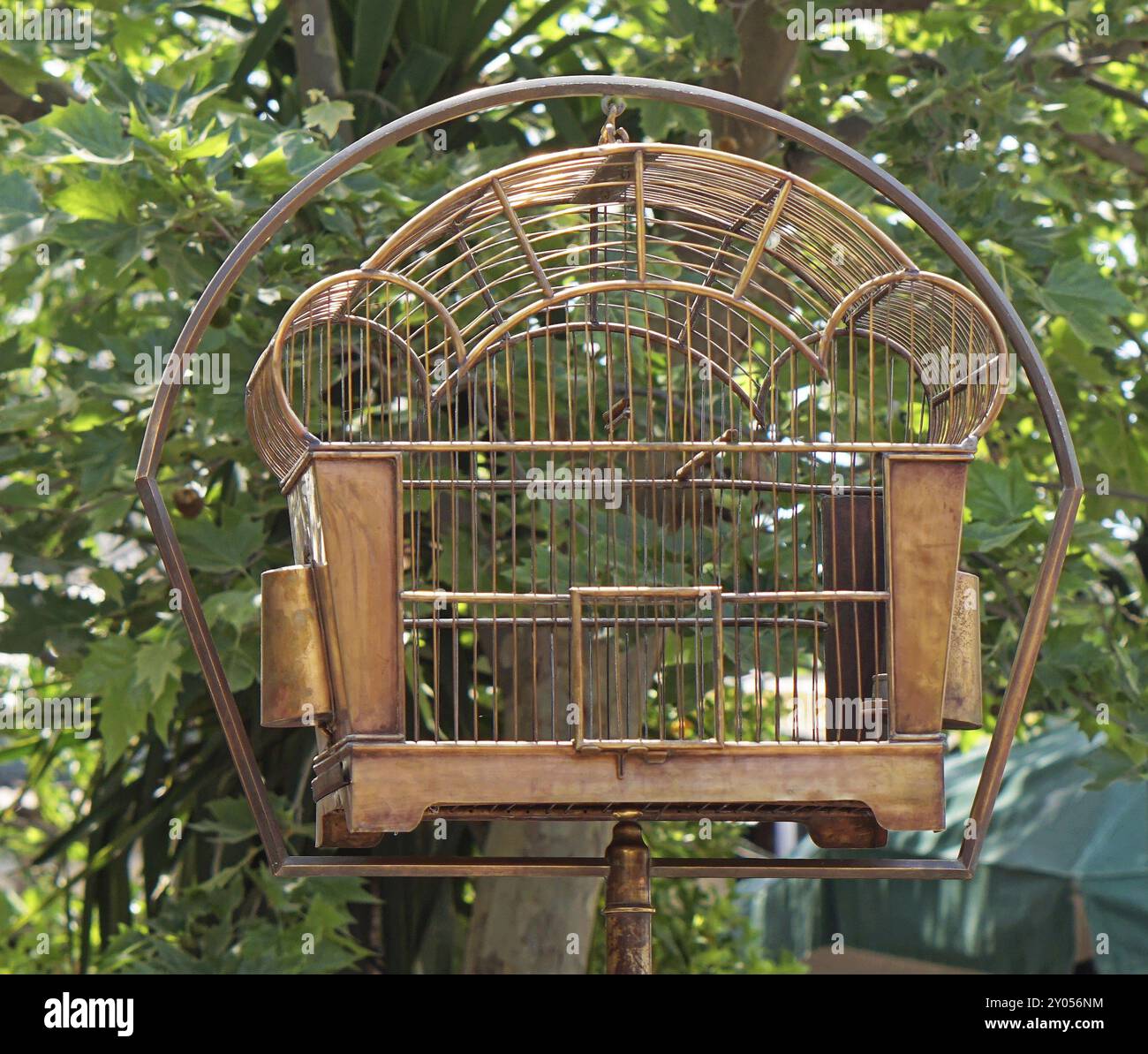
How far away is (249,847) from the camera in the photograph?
12.5 feet

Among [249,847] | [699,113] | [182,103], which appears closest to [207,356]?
[182,103]

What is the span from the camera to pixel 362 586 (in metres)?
1.67

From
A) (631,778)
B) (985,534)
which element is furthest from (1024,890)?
(631,778)

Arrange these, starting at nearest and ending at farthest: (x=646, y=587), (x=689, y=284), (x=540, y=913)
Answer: (x=689, y=284)
(x=646, y=587)
(x=540, y=913)

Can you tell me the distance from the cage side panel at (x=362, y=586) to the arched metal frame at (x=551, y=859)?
0.20m

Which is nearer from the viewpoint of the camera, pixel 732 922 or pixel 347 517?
pixel 347 517

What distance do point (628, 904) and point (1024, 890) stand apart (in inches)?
134

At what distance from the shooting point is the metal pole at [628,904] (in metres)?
1.79

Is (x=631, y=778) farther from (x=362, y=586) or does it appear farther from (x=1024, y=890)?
(x=1024, y=890)

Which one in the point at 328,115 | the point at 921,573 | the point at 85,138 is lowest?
the point at 921,573

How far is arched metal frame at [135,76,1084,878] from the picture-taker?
1769 millimetres

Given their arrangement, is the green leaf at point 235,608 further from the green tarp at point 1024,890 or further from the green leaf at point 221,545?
the green tarp at point 1024,890

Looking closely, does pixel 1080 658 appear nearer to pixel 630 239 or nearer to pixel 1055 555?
pixel 1055 555

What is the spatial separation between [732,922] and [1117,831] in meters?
1.32
